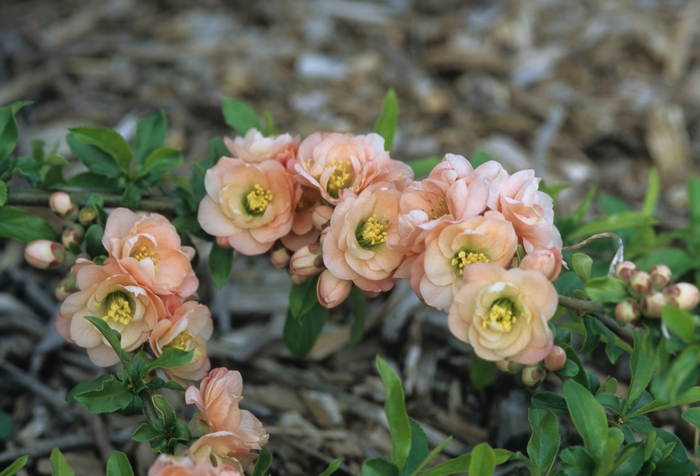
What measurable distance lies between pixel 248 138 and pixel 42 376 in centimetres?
115

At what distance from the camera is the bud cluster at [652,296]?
1.17 meters

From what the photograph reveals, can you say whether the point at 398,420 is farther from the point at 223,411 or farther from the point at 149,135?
the point at 149,135

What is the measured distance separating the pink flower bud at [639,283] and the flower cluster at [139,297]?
2.81 ft

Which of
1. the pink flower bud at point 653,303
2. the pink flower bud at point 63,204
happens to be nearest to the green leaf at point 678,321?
the pink flower bud at point 653,303

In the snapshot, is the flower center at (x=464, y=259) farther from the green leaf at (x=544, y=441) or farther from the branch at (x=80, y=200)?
the branch at (x=80, y=200)

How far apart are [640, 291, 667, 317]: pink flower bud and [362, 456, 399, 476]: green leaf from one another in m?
0.53

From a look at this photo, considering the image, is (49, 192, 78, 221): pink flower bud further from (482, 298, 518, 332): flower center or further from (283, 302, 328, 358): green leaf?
(482, 298, 518, 332): flower center

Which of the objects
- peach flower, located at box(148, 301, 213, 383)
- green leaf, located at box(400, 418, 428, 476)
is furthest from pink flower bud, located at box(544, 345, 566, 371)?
peach flower, located at box(148, 301, 213, 383)

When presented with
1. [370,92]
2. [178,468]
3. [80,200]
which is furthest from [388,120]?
[370,92]

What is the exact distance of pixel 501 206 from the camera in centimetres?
133

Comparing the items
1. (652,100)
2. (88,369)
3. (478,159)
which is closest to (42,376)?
(88,369)

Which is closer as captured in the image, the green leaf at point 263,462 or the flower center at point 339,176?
the green leaf at point 263,462

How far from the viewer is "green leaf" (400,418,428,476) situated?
4.20 ft

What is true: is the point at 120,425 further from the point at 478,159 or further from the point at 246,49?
the point at 246,49
